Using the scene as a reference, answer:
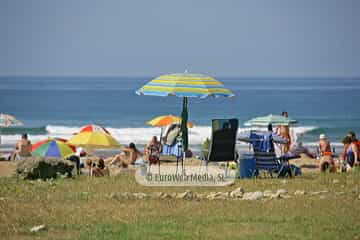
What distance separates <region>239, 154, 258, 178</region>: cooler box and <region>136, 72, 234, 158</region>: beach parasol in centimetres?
125

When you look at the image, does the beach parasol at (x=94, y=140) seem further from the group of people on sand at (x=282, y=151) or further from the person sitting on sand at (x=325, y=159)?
the person sitting on sand at (x=325, y=159)

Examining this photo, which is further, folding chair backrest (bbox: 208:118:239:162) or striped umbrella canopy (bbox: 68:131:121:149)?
striped umbrella canopy (bbox: 68:131:121:149)

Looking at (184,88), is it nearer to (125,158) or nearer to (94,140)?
(94,140)

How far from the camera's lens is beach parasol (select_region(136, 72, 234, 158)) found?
47.9 feet

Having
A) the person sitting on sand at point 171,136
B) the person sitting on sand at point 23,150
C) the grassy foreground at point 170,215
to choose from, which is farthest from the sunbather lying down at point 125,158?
the grassy foreground at point 170,215

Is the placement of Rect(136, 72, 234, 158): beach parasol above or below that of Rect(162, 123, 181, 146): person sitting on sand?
above

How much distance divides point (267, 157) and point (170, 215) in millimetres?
4997

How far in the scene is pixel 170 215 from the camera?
1033 centimetres

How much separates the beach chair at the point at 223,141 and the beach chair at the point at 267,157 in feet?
1.85

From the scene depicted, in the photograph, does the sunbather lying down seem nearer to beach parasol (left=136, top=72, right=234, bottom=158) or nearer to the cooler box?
beach parasol (left=136, top=72, right=234, bottom=158)

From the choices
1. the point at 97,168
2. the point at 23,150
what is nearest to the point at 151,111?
the point at 23,150

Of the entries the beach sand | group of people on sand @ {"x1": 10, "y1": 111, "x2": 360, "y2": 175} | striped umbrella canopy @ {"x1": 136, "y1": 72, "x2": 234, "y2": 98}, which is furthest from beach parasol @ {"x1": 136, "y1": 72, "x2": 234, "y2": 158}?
the beach sand

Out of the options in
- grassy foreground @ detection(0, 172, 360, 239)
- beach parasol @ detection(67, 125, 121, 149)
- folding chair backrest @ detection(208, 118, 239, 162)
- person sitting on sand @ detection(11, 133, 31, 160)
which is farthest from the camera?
person sitting on sand @ detection(11, 133, 31, 160)

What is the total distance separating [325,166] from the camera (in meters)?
17.7
